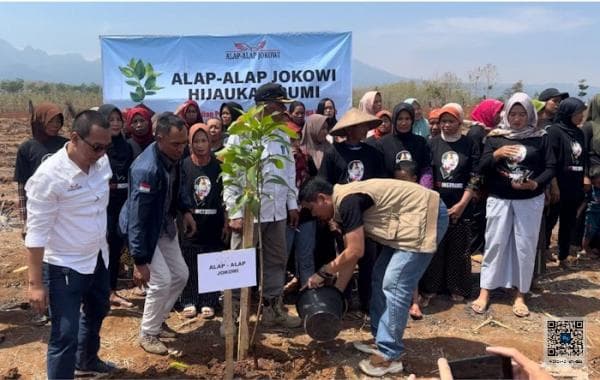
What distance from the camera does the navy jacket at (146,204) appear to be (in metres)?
3.50

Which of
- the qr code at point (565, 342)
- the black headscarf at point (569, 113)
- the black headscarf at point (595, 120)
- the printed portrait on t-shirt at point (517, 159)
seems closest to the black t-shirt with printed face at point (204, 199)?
the printed portrait on t-shirt at point (517, 159)

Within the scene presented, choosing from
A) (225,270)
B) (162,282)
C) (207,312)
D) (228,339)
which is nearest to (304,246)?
(207,312)

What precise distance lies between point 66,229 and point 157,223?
728 millimetres

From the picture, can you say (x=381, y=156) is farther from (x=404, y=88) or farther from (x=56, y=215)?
(x=404, y=88)

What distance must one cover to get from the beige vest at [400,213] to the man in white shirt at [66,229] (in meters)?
1.56

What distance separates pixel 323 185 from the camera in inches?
135

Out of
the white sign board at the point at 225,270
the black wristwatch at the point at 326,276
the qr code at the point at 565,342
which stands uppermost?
the white sign board at the point at 225,270

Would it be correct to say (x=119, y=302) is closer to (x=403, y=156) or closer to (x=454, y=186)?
(x=403, y=156)

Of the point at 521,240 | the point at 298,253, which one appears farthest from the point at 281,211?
the point at 521,240

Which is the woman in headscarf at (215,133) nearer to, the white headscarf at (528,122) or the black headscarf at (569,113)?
the white headscarf at (528,122)

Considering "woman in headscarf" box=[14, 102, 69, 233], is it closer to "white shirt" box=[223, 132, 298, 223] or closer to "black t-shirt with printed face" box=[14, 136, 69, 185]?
"black t-shirt with printed face" box=[14, 136, 69, 185]

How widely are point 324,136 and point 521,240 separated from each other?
2079 millimetres

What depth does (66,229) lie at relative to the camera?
2.97 meters

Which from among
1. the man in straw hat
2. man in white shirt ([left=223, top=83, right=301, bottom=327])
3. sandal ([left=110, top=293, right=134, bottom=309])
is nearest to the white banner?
the man in straw hat
